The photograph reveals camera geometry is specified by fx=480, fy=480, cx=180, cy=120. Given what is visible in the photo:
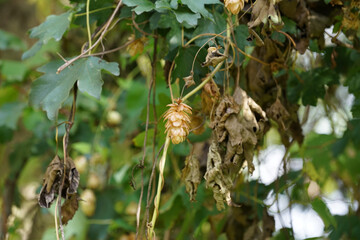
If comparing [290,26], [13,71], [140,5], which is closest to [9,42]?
[13,71]

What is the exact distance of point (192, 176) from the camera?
941 mm

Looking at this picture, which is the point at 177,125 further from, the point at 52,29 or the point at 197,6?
the point at 52,29

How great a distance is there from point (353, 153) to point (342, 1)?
35cm

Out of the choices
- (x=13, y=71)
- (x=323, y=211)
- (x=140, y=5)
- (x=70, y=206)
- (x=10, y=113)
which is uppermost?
(x=140, y=5)

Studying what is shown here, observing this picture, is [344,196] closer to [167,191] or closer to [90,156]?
[167,191]

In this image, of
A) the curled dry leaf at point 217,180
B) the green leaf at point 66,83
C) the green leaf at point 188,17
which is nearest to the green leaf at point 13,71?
the green leaf at point 66,83

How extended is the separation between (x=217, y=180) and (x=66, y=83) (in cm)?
39

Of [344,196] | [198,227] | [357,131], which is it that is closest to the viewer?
[357,131]

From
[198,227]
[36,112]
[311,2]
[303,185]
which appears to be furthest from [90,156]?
[311,2]

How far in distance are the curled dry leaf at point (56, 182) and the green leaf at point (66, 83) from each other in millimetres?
101

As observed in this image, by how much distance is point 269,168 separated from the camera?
5.01 ft

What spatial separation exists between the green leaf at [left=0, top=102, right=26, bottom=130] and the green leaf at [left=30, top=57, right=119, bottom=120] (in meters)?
0.99

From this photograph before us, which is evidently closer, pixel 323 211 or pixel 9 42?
pixel 323 211

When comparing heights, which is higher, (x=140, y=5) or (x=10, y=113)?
(x=140, y=5)
